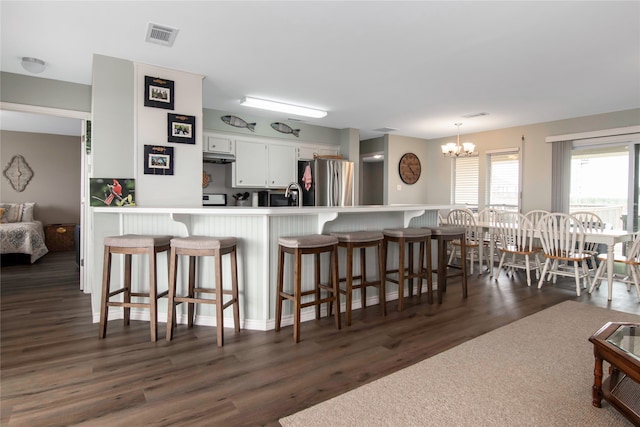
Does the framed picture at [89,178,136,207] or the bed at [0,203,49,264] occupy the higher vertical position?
the framed picture at [89,178,136,207]

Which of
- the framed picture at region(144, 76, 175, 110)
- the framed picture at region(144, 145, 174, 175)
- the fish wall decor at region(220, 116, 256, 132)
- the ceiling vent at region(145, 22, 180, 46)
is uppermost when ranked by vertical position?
the ceiling vent at region(145, 22, 180, 46)

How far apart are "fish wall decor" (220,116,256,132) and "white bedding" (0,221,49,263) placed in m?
3.82

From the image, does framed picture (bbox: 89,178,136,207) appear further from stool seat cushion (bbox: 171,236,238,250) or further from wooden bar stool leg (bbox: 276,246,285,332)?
wooden bar stool leg (bbox: 276,246,285,332)

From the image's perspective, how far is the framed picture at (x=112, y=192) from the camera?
10.6ft

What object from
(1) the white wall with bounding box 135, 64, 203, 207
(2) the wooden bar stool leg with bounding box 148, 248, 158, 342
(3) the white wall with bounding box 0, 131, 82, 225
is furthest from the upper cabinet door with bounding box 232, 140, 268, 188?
(3) the white wall with bounding box 0, 131, 82, 225

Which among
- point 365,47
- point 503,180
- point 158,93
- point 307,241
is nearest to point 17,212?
point 158,93

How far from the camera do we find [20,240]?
19.2ft

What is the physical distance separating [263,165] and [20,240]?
4.15 metres

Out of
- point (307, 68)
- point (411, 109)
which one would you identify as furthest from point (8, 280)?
point (411, 109)

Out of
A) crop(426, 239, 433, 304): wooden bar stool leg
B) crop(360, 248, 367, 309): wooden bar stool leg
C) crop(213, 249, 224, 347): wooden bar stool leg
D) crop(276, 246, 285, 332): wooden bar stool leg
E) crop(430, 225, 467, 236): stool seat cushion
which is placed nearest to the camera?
crop(213, 249, 224, 347): wooden bar stool leg

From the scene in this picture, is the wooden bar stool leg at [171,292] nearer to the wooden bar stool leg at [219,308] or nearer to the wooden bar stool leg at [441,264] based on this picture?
the wooden bar stool leg at [219,308]

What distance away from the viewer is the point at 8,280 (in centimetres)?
475

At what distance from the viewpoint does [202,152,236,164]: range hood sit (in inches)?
207

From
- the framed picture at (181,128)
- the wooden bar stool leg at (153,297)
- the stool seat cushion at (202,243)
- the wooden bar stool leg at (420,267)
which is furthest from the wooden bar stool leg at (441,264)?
the framed picture at (181,128)
